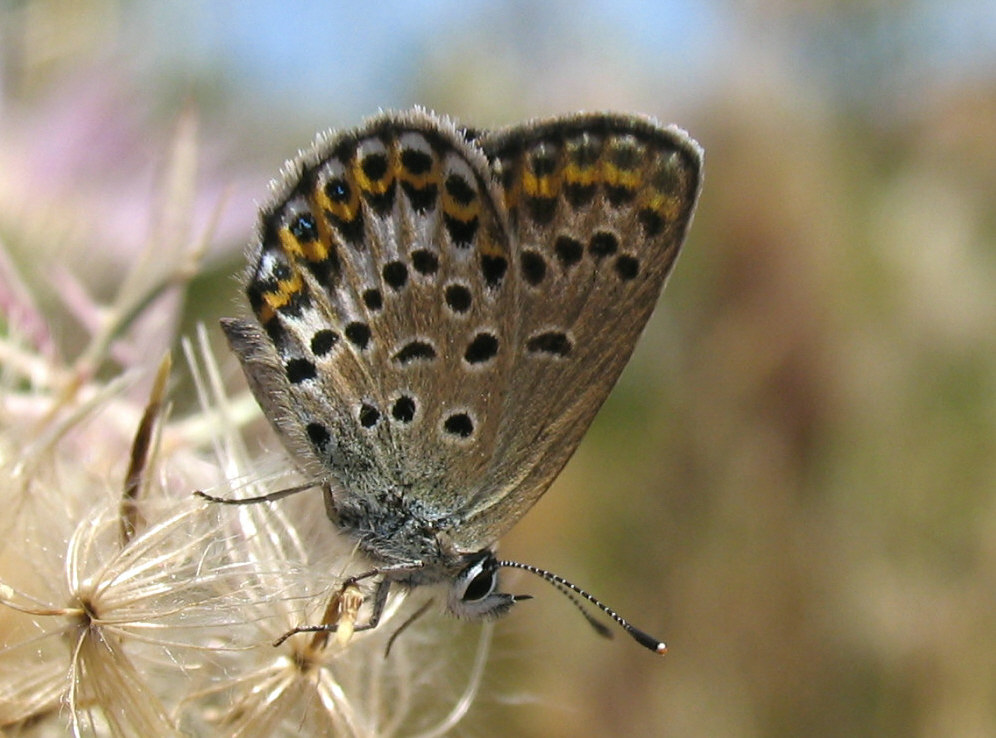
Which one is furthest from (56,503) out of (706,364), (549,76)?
(549,76)

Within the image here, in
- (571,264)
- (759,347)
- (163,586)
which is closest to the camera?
(163,586)

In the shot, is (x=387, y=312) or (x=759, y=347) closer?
(x=387, y=312)

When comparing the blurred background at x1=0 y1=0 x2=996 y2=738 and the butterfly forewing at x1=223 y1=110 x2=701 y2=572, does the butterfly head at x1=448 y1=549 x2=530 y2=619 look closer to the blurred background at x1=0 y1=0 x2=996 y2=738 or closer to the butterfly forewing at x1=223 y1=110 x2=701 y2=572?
the butterfly forewing at x1=223 y1=110 x2=701 y2=572

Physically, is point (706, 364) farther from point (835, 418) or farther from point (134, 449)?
point (134, 449)

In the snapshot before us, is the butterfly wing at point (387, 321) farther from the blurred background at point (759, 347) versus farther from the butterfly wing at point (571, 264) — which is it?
the blurred background at point (759, 347)

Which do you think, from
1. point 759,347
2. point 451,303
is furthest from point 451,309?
point 759,347

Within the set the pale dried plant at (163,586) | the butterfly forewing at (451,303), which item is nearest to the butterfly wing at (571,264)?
the butterfly forewing at (451,303)

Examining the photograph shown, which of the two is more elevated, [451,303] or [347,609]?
[451,303]

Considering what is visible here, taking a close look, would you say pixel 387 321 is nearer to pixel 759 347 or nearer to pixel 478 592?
pixel 478 592
